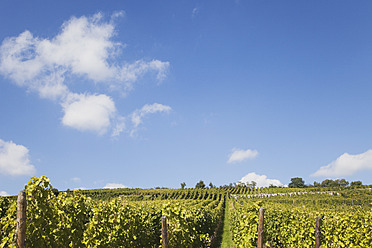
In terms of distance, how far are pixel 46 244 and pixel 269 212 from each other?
12.9 metres

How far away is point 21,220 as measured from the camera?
418 centimetres

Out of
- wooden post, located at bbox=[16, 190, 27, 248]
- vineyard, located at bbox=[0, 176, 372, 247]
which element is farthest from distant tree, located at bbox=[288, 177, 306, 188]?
wooden post, located at bbox=[16, 190, 27, 248]

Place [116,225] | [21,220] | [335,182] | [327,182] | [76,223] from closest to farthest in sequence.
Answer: [21,220] < [76,223] < [116,225] < [335,182] < [327,182]

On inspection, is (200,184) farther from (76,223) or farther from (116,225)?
(76,223)

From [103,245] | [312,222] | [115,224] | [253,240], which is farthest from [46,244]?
[312,222]

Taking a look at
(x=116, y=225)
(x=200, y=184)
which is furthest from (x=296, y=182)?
(x=116, y=225)

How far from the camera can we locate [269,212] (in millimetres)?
15359

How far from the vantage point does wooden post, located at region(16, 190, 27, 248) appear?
4.12m

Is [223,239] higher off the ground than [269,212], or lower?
lower

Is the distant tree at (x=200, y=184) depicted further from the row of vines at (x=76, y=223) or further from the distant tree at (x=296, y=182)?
the row of vines at (x=76, y=223)

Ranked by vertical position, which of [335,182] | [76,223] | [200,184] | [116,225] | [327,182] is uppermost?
[327,182]

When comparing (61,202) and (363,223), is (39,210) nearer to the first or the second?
(61,202)

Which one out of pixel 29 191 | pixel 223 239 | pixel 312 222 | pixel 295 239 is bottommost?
pixel 223 239

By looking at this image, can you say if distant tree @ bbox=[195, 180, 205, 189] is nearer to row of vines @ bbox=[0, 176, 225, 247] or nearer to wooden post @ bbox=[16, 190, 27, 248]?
row of vines @ bbox=[0, 176, 225, 247]
